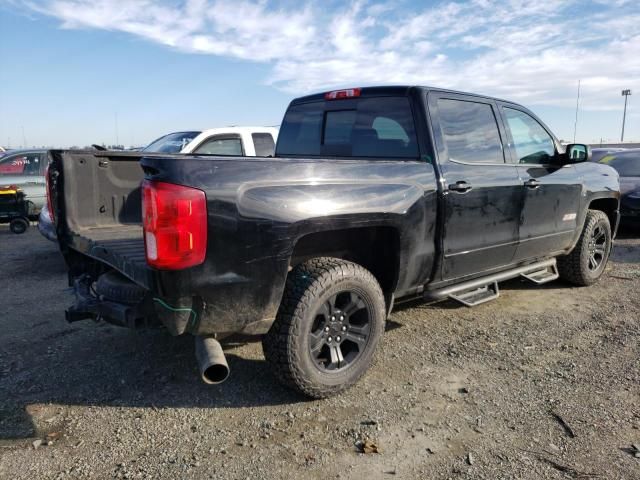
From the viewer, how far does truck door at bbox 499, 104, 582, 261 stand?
4484 mm

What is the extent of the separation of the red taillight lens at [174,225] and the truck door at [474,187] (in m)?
1.90

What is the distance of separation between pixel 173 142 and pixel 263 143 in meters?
1.45

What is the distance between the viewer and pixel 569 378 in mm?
3428

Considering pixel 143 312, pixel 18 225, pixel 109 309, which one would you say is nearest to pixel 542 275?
pixel 143 312

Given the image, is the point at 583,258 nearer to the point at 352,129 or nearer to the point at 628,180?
the point at 352,129

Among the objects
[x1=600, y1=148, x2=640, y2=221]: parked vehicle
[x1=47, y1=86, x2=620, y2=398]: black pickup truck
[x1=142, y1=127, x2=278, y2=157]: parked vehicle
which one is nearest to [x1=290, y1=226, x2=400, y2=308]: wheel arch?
Result: [x1=47, y1=86, x2=620, y2=398]: black pickup truck

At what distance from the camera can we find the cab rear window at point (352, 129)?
378 centimetres

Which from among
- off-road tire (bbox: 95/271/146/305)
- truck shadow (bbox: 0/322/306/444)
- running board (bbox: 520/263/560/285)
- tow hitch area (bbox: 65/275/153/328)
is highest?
off-road tire (bbox: 95/271/146/305)

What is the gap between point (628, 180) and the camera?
934cm

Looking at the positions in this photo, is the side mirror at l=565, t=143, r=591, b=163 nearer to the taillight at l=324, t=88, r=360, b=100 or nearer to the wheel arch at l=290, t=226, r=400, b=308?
the taillight at l=324, t=88, r=360, b=100

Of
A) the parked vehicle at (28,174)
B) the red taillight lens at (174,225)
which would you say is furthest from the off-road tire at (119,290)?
the parked vehicle at (28,174)

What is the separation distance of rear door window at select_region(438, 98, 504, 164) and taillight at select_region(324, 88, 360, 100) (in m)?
0.71

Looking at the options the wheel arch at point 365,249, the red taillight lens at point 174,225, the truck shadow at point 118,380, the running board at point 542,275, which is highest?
the red taillight lens at point 174,225

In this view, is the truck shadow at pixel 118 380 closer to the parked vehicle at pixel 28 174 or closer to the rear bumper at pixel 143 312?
the rear bumper at pixel 143 312
